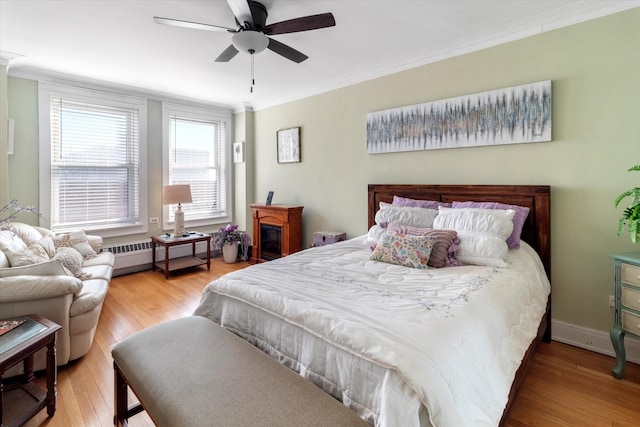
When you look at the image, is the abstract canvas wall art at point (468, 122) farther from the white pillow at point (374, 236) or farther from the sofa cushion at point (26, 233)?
the sofa cushion at point (26, 233)

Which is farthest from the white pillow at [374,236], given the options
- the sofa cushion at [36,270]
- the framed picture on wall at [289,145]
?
the sofa cushion at [36,270]

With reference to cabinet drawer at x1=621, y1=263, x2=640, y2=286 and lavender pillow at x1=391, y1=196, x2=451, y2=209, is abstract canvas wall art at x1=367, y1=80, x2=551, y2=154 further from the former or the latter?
cabinet drawer at x1=621, y1=263, x2=640, y2=286

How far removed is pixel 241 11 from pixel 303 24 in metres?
0.42

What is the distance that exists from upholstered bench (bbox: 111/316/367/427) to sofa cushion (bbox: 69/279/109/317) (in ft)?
3.16

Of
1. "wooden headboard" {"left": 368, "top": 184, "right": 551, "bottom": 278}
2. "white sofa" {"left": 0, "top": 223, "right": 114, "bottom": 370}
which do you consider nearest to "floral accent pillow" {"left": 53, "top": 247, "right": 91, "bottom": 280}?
"white sofa" {"left": 0, "top": 223, "right": 114, "bottom": 370}

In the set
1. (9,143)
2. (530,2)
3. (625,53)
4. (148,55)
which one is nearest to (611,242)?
(625,53)

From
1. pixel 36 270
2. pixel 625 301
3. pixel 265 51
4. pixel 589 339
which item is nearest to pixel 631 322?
pixel 625 301

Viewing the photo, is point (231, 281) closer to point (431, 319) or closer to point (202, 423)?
point (202, 423)

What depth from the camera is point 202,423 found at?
1.03 meters

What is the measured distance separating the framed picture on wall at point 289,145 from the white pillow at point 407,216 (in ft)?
6.62

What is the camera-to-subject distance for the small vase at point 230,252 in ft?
16.5

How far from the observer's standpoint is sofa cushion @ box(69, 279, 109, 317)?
7.39 ft

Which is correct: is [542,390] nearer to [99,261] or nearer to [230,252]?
[99,261]

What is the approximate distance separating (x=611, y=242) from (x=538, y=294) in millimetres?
778
